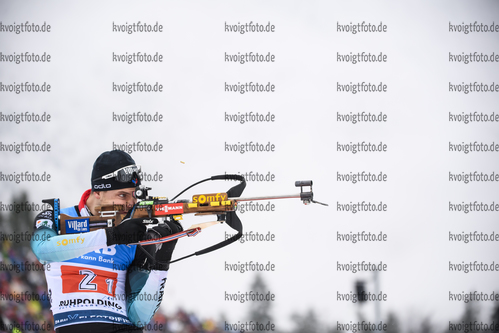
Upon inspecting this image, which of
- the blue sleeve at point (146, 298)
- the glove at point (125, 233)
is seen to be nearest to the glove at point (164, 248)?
the blue sleeve at point (146, 298)

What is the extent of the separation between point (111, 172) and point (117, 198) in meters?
0.22

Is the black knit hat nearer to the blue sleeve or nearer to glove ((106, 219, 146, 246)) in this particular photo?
glove ((106, 219, 146, 246))

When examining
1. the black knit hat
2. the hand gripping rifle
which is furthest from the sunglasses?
the hand gripping rifle

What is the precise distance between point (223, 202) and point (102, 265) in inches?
45.1

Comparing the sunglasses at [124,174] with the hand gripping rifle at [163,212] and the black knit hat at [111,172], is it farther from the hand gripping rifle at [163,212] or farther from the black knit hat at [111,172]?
the hand gripping rifle at [163,212]

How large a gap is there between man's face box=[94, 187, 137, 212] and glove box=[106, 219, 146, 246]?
46cm

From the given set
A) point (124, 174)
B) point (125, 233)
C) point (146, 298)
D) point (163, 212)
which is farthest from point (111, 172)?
Result: point (146, 298)

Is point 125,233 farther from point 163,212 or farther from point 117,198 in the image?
point 117,198

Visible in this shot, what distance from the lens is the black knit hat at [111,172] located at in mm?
3771

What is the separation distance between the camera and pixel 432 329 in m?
11.1

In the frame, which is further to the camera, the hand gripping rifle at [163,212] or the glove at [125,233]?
the hand gripping rifle at [163,212]

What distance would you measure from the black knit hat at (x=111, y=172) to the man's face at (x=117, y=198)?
0.12 ft

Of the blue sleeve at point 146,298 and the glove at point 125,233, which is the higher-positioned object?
the glove at point 125,233

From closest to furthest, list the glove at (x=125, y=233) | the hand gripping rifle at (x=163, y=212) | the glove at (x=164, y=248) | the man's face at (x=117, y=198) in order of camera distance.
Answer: the glove at (x=125, y=233) < the hand gripping rifle at (x=163, y=212) < the glove at (x=164, y=248) < the man's face at (x=117, y=198)
